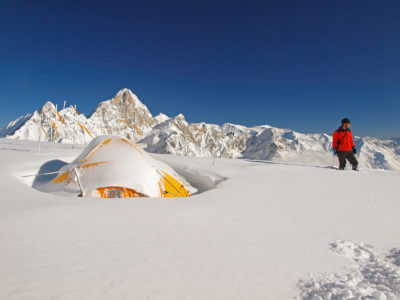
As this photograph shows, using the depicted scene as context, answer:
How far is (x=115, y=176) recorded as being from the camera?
4492 millimetres

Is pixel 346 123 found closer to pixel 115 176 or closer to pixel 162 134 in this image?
pixel 115 176

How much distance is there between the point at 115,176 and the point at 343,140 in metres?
8.51

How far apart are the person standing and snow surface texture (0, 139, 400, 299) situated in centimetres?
502

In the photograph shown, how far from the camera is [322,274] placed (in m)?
1.55

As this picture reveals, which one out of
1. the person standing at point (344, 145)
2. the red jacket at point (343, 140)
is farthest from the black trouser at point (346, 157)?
the red jacket at point (343, 140)

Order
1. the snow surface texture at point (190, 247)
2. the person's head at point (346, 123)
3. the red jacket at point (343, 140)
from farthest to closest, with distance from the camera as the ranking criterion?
the person's head at point (346, 123), the red jacket at point (343, 140), the snow surface texture at point (190, 247)

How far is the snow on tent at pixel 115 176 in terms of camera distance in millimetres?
4359

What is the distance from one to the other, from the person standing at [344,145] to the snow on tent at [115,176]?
254 inches

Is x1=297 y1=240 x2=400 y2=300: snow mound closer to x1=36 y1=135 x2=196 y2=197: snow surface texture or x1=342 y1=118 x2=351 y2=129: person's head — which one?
x1=36 y1=135 x2=196 y2=197: snow surface texture

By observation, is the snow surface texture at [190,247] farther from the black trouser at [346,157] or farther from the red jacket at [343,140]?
the red jacket at [343,140]

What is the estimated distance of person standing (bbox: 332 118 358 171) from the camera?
25.6 ft

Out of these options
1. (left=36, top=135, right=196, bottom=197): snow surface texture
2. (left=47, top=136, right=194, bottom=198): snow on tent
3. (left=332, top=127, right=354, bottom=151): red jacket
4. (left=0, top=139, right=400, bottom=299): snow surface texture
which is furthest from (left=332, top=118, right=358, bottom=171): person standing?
(left=36, top=135, right=196, bottom=197): snow surface texture

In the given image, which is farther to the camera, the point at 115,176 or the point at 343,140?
the point at 343,140

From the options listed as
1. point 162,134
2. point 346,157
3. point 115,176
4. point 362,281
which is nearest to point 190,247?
point 362,281
